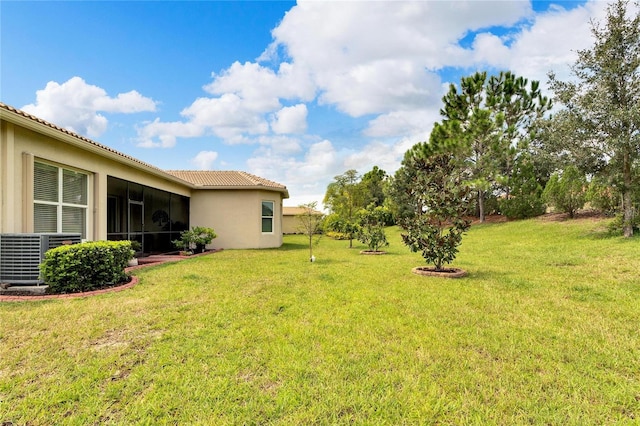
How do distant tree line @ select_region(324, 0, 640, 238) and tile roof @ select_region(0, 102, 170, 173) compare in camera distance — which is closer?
tile roof @ select_region(0, 102, 170, 173)

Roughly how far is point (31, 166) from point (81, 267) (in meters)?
2.17

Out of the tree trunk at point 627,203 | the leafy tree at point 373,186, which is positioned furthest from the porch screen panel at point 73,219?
the leafy tree at point 373,186

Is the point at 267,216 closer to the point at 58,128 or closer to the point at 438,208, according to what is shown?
the point at 438,208

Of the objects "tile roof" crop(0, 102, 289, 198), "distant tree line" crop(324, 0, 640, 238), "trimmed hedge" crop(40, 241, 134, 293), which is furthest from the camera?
"distant tree line" crop(324, 0, 640, 238)

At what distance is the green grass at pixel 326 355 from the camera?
2338mm

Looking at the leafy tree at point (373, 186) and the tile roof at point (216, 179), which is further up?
the leafy tree at point (373, 186)

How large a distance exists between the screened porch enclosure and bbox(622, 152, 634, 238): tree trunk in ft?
57.4

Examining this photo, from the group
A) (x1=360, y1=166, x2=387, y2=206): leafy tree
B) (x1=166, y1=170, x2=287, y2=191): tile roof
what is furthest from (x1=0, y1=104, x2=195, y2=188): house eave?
(x1=360, y1=166, x2=387, y2=206): leafy tree

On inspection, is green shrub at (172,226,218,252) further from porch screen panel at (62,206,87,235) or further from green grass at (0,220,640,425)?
green grass at (0,220,640,425)

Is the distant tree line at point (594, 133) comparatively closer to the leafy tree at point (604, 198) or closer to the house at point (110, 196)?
the leafy tree at point (604, 198)

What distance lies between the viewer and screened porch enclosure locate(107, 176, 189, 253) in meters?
9.89

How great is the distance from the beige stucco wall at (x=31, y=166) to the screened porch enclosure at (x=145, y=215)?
0.85 m

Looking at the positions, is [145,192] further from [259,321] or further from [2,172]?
[259,321]

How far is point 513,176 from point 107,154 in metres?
23.8
